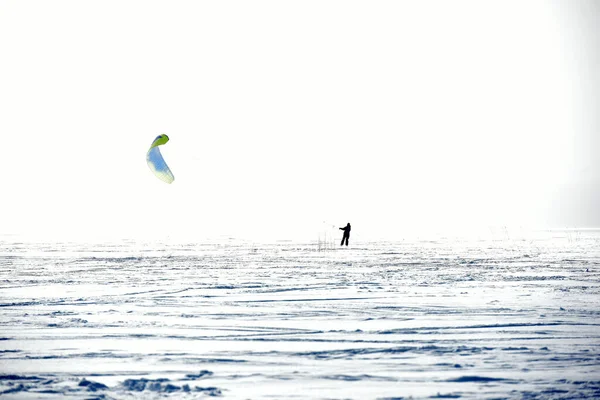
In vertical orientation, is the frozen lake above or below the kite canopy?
below

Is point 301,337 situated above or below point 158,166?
below

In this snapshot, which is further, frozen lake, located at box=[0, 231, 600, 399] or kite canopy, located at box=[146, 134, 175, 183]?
kite canopy, located at box=[146, 134, 175, 183]

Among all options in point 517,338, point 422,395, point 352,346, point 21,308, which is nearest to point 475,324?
point 517,338

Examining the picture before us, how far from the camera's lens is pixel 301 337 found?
241 inches

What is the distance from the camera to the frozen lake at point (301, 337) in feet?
14.9

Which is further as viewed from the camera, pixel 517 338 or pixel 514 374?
pixel 517 338

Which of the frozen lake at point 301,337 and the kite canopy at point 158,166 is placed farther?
the kite canopy at point 158,166

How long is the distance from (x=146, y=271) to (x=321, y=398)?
9457mm

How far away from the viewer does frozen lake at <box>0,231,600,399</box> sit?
14.9 feet

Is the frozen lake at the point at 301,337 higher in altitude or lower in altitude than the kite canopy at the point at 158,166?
lower

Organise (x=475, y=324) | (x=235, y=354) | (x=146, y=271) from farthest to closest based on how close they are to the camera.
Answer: (x=146, y=271), (x=475, y=324), (x=235, y=354)

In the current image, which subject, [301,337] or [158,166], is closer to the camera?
[301,337]

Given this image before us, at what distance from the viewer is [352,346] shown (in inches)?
226

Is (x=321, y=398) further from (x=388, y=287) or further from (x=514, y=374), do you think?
(x=388, y=287)
